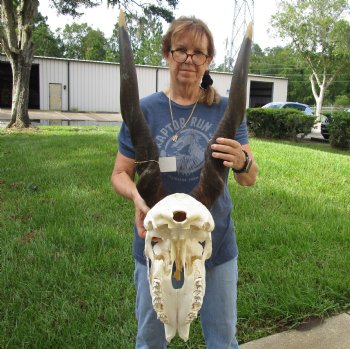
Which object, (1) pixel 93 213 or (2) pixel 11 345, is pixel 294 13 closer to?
(1) pixel 93 213

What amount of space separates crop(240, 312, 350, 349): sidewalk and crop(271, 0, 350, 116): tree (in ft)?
79.9

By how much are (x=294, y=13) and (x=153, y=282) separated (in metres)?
28.3

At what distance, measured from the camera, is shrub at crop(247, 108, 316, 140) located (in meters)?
15.8

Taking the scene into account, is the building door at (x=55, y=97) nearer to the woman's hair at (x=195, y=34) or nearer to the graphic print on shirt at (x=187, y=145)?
the woman's hair at (x=195, y=34)

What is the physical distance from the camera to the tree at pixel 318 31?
26266mm

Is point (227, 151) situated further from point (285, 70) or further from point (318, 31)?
point (285, 70)

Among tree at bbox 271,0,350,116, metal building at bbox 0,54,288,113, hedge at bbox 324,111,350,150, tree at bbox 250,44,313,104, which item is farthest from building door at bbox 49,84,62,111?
tree at bbox 250,44,313,104

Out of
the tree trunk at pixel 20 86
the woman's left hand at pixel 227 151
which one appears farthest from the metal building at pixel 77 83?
the woman's left hand at pixel 227 151

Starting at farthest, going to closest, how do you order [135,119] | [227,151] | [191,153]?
[191,153] → [135,119] → [227,151]

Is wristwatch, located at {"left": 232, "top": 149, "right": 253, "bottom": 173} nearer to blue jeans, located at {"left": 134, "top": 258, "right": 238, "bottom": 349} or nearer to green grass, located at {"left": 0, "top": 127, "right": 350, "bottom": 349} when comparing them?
blue jeans, located at {"left": 134, "top": 258, "right": 238, "bottom": 349}

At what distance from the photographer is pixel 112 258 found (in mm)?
4062

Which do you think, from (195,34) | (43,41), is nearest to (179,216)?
(195,34)

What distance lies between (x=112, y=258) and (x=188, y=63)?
2.56 metres

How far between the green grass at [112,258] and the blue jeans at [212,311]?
2.59 ft
